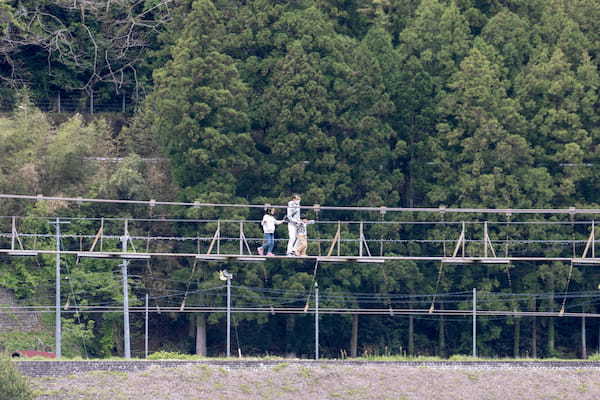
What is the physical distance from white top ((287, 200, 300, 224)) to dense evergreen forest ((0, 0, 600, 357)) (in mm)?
10397

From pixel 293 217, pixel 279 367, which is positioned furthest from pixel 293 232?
pixel 279 367

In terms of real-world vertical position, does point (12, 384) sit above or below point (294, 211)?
below

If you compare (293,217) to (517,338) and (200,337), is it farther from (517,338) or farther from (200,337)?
(517,338)

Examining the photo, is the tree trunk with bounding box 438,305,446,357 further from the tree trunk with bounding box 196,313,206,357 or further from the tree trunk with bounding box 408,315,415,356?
the tree trunk with bounding box 196,313,206,357

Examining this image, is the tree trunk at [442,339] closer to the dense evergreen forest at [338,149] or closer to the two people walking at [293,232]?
the dense evergreen forest at [338,149]

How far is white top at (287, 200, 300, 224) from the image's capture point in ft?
134

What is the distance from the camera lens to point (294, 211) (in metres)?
41.2

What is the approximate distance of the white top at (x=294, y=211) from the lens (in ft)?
134

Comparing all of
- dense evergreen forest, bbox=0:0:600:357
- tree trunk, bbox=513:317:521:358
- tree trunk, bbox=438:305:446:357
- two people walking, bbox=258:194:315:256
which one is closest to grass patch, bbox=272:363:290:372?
two people walking, bbox=258:194:315:256

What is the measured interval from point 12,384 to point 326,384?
302 inches

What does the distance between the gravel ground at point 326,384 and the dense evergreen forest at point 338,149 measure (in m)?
9.78

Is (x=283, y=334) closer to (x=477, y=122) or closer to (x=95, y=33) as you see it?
(x=477, y=122)

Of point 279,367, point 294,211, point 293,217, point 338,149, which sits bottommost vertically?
point 279,367

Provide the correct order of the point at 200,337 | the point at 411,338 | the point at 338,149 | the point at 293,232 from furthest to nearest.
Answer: the point at 338,149, the point at 411,338, the point at 200,337, the point at 293,232
